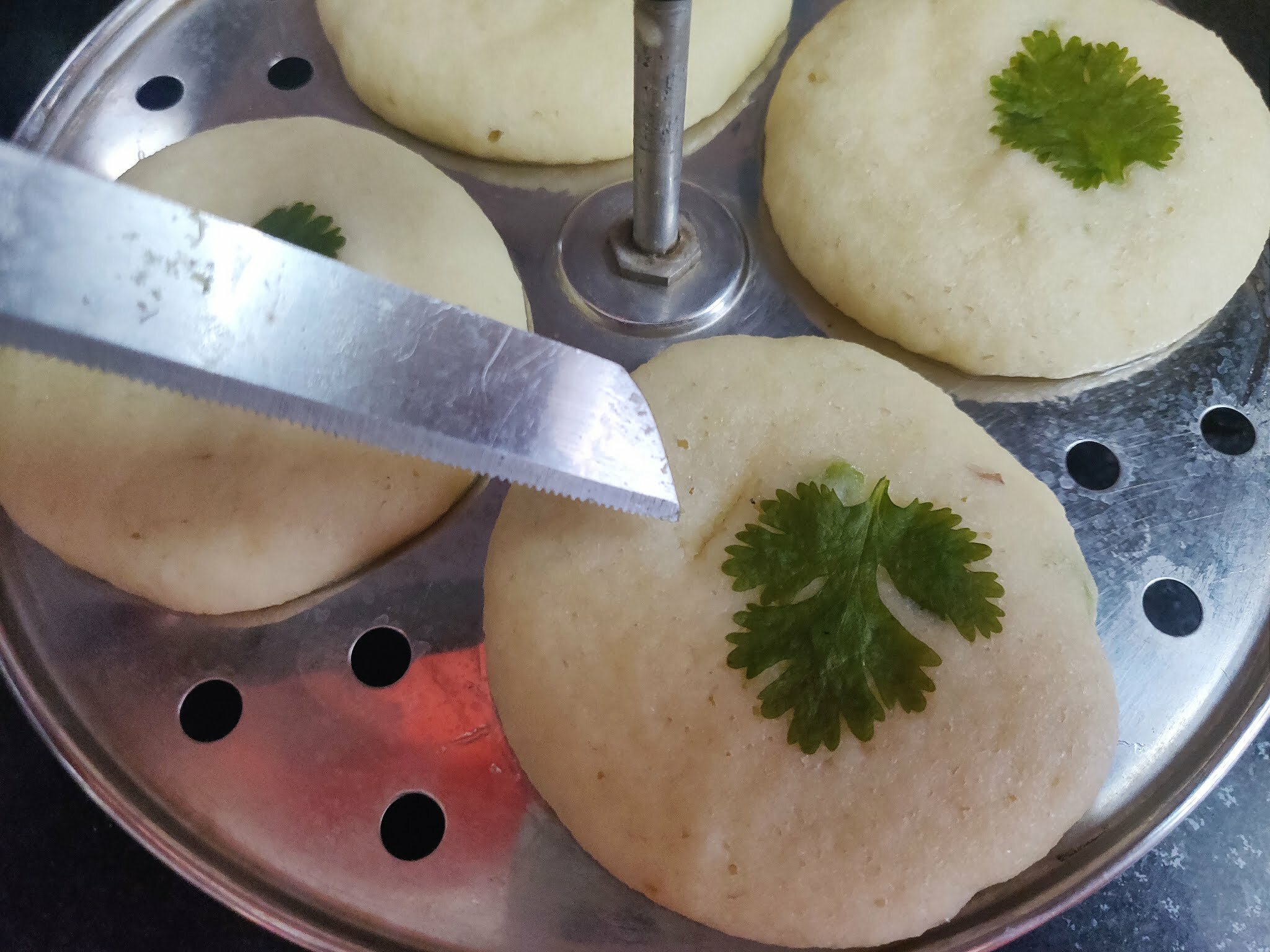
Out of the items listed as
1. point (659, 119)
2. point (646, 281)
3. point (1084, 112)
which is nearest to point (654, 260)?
point (646, 281)

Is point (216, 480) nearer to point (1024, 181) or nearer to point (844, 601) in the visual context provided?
point (844, 601)

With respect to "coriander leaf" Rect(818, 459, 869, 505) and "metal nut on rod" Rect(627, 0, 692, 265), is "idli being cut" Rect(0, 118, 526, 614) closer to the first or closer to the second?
"metal nut on rod" Rect(627, 0, 692, 265)

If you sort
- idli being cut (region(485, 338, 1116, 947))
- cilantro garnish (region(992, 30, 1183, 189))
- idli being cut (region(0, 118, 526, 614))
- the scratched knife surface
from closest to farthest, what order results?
the scratched knife surface → idli being cut (region(485, 338, 1116, 947)) → idli being cut (region(0, 118, 526, 614)) → cilantro garnish (region(992, 30, 1183, 189))

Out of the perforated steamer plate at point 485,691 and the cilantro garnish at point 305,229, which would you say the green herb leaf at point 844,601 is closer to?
the perforated steamer plate at point 485,691

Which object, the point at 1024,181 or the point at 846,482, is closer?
the point at 846,482

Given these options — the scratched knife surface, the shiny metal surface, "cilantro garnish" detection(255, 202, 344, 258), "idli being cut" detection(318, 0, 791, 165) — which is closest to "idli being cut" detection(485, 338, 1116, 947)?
the scratched knife surface

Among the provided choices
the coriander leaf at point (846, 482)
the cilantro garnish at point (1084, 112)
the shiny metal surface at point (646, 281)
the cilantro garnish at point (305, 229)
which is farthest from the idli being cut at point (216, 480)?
the cilantro garnish at point (1084, 112)

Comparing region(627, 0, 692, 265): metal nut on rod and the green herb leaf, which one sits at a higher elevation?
region(627, 0, 692, 265): metal nut on rod
